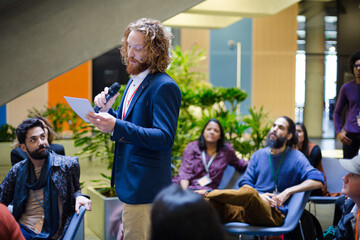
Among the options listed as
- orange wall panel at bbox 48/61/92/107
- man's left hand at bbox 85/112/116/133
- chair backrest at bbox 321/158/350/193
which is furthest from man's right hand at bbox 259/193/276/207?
orange wall panel at bbox 48/61/92/107

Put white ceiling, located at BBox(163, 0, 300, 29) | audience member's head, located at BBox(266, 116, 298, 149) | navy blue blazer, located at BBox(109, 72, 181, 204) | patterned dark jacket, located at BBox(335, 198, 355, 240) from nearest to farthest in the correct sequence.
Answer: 1. navy blue blazer, located at BBox(109, 72, 181, 204)
2. patterned dark jacket, located at BBox(335, 198, 355, 240)
3. audience member's head, located at BBox(266, 116, 298, 149)
4. white ceiling, located at BBox(163, 0, 300, 29)

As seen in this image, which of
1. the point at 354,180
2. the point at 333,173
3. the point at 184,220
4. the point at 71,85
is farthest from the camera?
the point at 71,85

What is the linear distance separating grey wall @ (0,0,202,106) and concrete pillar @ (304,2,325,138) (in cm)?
506

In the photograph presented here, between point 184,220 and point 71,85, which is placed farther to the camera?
point 71,85

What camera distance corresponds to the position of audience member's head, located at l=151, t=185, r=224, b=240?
86 centimetres

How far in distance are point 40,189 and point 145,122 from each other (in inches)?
51.8

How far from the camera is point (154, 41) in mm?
1970

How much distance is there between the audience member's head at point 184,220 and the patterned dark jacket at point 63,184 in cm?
206

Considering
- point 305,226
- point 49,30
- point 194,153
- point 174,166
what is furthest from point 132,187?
point 174,166

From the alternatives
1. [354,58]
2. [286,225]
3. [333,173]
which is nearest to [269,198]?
[286,225]

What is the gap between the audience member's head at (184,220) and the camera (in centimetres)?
86

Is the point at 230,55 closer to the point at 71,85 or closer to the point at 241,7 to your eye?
the point at 71,85

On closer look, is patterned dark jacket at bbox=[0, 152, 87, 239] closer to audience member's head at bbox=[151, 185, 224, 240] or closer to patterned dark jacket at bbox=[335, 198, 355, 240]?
patterned dark jacket at bbox=[335, 198, 355, 240]

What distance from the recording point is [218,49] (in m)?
12.7
